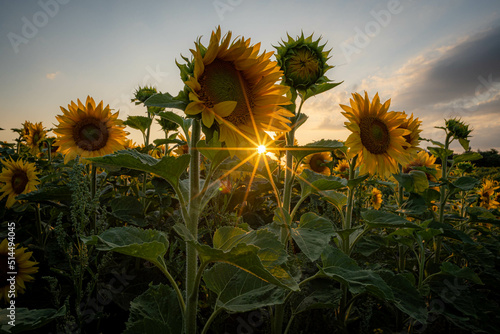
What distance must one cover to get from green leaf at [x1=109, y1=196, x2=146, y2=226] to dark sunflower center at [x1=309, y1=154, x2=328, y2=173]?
8.00 ft

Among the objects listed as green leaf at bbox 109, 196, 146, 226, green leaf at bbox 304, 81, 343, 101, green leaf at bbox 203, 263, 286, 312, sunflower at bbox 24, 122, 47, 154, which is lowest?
green leaf at bbox 203, 263, 286, 312

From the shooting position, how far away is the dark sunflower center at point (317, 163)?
3869 millimetres

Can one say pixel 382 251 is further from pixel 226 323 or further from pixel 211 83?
pixel 211 83

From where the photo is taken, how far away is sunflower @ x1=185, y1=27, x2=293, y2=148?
1.10 meters

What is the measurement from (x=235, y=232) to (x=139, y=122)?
1528 millimetres

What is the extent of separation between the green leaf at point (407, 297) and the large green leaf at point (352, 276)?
248mm

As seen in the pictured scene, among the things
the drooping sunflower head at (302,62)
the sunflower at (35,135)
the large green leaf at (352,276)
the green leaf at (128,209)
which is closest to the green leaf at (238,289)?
the large green leaf at (352,276)

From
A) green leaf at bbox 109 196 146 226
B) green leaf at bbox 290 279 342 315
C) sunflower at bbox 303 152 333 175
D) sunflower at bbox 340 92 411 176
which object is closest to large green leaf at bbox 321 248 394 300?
green leaf at bbox 290 279 342 315

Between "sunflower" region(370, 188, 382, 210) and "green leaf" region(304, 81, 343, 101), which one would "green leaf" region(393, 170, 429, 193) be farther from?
"sunflower" region(370, 188, 382, 210)

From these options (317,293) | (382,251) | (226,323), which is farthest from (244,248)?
(382,251)

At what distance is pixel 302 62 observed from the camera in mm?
1662

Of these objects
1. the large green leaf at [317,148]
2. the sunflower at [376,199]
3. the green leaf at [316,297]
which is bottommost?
the green leaf at [316,297]

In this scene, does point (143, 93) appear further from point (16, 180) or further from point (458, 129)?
point (458, 129)

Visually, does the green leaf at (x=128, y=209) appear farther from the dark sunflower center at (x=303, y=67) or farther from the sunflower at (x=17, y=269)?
the dark sunflower center at (x=303, y=67)
